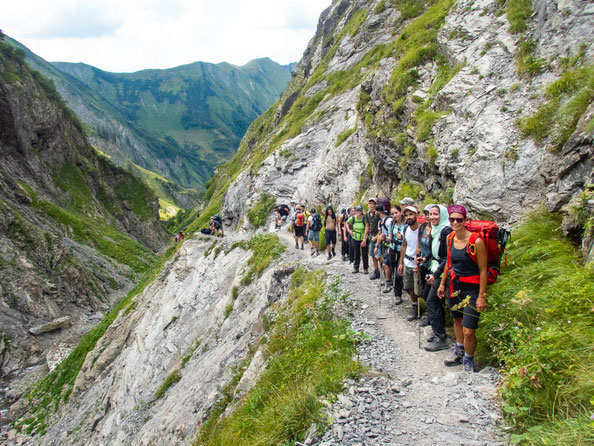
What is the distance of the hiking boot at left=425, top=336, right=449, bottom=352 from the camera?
655cm

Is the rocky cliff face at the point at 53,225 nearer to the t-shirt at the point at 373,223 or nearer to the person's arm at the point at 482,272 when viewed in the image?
the t-shirt at the point at 373,223

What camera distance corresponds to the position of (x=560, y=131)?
7.76 meters

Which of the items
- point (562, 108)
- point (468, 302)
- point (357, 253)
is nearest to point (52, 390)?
point (357, 253)

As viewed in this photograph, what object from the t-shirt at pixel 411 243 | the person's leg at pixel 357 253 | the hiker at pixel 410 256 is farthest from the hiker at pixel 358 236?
the t-shirt at pixel 411 243

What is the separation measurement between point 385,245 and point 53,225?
57.9 meters

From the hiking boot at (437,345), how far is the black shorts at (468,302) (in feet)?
3.30

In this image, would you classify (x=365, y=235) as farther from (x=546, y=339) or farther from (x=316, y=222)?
(x=546, y=339)

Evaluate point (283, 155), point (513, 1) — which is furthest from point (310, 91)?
point (513, 1)

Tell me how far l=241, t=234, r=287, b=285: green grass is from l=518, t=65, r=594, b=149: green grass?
11075 mm

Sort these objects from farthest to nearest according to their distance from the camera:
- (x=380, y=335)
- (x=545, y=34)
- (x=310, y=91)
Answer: (x=310, y=91)
(x=545, y=34)
(x=380, y=335)

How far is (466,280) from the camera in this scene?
5.68 meters

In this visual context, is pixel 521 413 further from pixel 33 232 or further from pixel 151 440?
pixel 33 232

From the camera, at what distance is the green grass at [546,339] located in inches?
143

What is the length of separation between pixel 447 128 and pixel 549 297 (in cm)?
807
